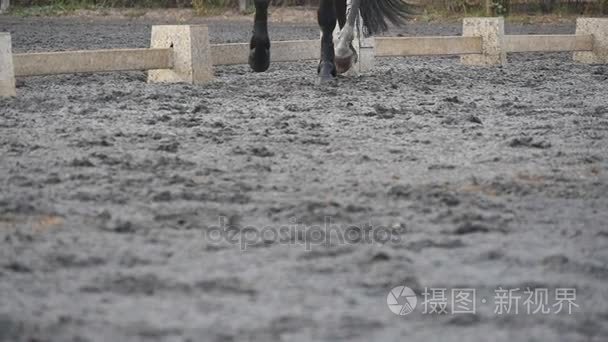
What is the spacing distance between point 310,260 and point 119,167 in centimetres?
143

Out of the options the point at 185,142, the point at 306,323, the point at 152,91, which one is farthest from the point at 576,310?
the point at 152,91

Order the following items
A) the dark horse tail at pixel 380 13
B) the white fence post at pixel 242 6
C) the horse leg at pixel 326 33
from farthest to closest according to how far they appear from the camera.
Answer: the white fence post at pixel 242 6, the dark horse tail at pixel 380 13, the horse leg at pixel 326 33

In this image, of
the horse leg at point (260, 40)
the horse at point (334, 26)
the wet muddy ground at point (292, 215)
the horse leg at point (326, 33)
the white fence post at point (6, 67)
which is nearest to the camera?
the wet muddy ground at point (292, 215)

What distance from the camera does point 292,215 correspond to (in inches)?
120

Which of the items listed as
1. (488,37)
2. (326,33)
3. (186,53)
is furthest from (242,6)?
(326,33)

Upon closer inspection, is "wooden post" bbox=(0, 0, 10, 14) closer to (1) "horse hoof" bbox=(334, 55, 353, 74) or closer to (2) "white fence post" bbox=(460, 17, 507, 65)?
(2) "white fence post" bbox=(460, 17, 507, 65)

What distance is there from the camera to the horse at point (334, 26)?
6.53 m

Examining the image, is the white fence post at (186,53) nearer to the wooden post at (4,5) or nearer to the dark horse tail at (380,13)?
the dark horse tail at (380,13)

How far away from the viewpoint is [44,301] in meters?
2.23

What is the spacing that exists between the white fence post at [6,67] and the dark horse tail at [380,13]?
2.59 meters

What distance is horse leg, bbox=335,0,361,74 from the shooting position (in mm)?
7203

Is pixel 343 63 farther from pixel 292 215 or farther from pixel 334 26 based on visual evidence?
pixel 292 215

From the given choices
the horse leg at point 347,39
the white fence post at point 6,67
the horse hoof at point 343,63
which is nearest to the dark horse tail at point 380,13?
the horse leg at point 347,39

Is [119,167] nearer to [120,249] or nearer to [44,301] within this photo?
[120,249]
